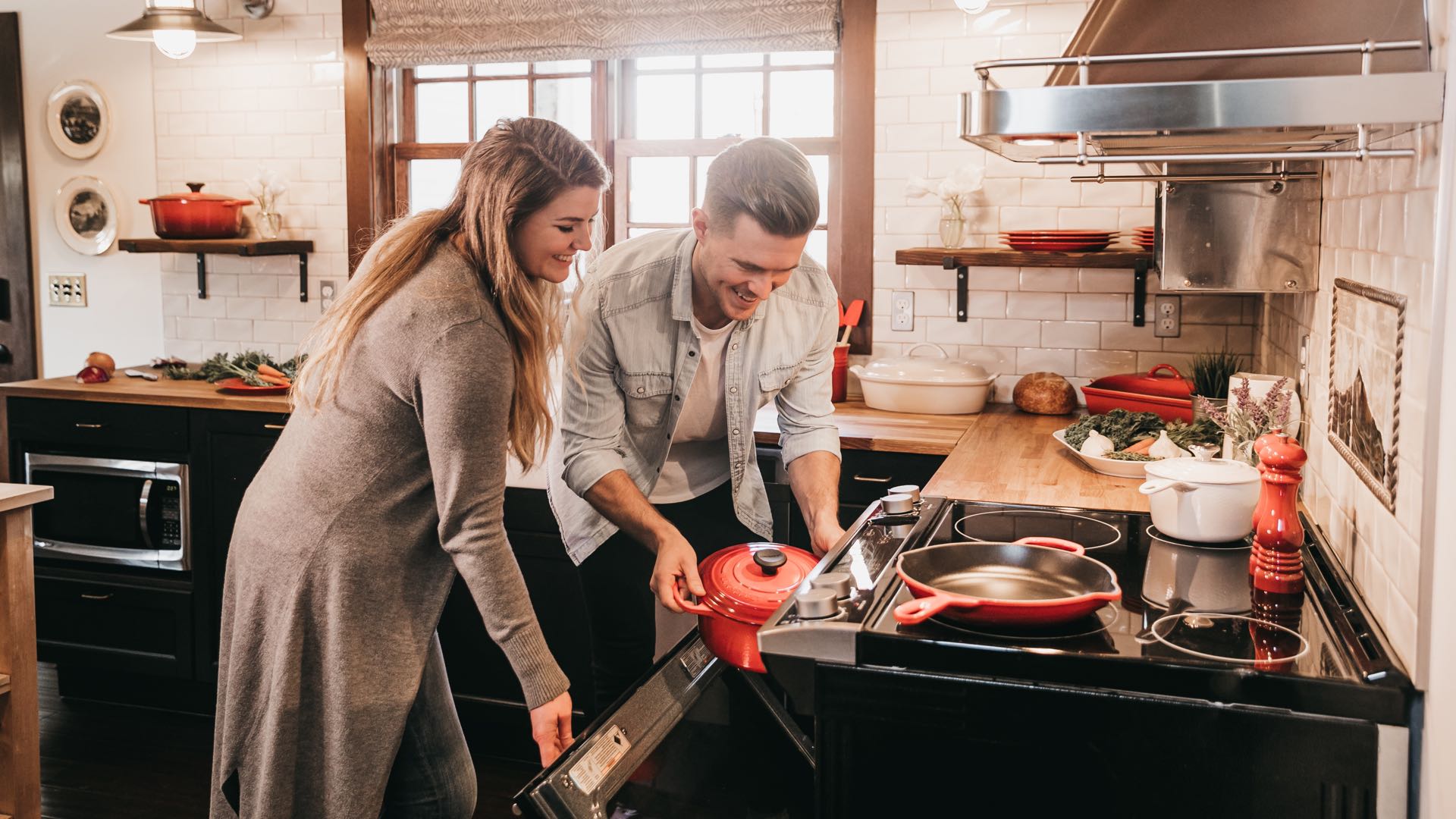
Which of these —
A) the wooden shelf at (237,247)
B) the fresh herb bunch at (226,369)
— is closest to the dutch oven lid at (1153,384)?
the fresh herb bunch at (226,369)

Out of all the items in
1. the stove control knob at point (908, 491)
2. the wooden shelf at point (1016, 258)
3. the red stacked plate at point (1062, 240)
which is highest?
the red stacked plate at point (1062, 240)

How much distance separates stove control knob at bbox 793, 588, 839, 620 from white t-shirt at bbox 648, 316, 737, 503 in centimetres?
95

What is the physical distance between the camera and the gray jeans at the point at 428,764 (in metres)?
1.99

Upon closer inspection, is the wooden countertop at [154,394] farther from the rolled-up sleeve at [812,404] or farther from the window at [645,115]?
the rolled-up sleeve at [812,404]

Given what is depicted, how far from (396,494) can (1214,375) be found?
237 centimetres

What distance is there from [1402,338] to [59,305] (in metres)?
4.98

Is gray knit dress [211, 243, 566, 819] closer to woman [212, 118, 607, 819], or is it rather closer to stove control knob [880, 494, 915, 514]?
woman [212, 118, 607, 819]

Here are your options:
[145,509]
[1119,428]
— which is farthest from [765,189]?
[145,509]

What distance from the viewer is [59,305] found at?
16.0ft

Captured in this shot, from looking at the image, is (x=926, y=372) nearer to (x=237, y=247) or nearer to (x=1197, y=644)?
Result: (x=1197, y=644)

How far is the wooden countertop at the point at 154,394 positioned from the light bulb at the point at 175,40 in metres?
1.12

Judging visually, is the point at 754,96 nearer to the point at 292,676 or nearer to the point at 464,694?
the point at 464,694

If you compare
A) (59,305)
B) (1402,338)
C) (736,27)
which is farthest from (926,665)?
(59,305)

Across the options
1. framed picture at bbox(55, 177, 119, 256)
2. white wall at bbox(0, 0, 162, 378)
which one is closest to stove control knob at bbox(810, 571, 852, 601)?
white wall at bbox(0, 0, 162, 378)
